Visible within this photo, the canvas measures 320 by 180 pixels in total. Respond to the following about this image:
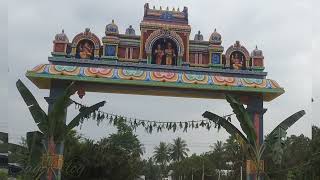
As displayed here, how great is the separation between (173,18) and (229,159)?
94.8ft

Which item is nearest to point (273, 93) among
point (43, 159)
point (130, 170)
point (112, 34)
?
point (112, 34)

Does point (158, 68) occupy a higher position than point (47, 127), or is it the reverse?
point (158, 68)

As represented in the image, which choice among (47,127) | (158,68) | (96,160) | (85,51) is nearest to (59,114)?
(47,127)

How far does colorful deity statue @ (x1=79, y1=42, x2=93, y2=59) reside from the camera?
16.4 meters

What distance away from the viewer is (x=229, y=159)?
43.7 metres

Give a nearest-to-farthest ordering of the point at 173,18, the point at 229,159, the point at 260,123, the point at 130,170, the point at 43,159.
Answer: the point at 43,159 → the point at 260,123 → the point at 173,18 → the point at 130,170 → the point at 229,159

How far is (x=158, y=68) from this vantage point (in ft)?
53.7

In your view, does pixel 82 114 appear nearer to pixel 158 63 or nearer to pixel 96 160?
pixel 158 63

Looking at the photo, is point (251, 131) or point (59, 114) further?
point (251, 131)

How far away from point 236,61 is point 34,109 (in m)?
7.59

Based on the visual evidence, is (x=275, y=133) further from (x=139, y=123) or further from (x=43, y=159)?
(x=43, y=159)

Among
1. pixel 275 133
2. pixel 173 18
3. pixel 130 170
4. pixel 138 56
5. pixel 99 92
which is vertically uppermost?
pixel 173 18

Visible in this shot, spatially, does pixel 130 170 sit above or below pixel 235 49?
below

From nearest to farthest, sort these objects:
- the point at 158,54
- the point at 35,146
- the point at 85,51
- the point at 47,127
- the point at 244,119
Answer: the point at 35,146 < the point at 47,127 < the point at 244,119 < the point at 85,51 < the point at 158,54
